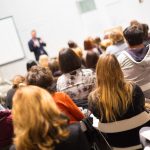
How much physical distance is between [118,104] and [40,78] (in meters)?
0.64

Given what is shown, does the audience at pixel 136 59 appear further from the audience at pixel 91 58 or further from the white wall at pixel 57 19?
the white wall at pixel 57 19

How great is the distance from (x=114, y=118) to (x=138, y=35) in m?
1.08

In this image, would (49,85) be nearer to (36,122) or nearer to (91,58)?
(36,122)

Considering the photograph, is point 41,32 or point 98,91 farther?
point 41,32

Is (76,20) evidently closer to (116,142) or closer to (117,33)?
(117,33)

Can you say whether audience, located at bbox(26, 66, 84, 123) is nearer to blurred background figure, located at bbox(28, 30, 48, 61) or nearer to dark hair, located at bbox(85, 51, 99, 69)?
dark hair, located at bbox(85, 51, 99, 69)

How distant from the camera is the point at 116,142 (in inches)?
97.0

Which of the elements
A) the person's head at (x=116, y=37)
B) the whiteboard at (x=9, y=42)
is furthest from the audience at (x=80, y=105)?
the whiteboard at (x=9, y=42)

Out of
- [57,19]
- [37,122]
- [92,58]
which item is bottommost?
[92,58]

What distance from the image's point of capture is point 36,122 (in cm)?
165

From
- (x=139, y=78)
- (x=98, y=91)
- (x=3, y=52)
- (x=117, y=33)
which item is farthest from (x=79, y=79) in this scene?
(x=3, y=52)

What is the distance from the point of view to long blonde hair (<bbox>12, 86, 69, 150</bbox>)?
65.1 inches

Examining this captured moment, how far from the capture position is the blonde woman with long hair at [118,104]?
2287 millimetres

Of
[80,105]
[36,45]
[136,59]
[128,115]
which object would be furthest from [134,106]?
[36,45]
